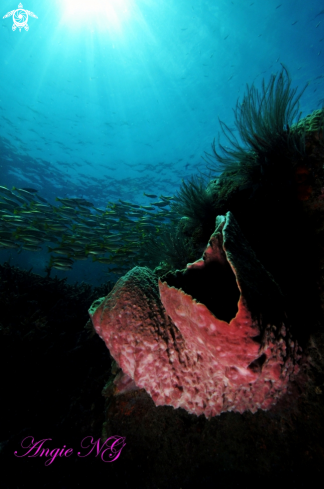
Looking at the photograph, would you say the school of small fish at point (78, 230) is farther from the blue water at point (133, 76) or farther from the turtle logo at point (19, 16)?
the turtle logo at point (19, 16)

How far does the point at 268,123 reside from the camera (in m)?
2.49

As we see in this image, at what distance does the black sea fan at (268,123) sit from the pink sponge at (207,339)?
1.62 metres

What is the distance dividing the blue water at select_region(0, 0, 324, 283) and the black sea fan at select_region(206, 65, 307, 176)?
47.3ft

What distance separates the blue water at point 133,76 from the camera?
14.5 meters

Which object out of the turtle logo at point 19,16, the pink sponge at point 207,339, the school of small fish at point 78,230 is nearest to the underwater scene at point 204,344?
the pink sponge at point 207,339

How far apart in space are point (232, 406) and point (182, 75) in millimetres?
23536

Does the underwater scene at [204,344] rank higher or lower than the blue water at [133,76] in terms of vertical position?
lower

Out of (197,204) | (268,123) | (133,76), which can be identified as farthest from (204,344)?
(133,76)

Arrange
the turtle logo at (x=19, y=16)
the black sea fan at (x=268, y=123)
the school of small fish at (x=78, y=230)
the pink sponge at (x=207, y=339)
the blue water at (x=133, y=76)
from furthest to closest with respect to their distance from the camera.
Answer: the turtle logo at (x=19, y=16), the blue water at (x=133, y=76), the school of small fish at (x=78, y=230), the black sea fan at (x=268, y=123), the pink sponge at (x=207, y=339)

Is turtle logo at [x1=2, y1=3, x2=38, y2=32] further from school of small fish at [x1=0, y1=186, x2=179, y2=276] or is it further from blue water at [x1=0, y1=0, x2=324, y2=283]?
school of small fish at [x1=0, y1=186, x2=179, y2=276]

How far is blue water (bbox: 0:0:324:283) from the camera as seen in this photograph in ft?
47.6

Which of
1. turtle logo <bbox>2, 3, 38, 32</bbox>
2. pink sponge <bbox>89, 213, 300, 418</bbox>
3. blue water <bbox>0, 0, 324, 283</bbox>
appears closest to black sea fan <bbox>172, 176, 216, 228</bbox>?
pink sponge <bbox>89, 213, 300, 418</bbox>

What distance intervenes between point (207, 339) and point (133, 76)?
82.4 ft

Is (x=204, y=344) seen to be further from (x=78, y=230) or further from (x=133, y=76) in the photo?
(x=133, y=76)
